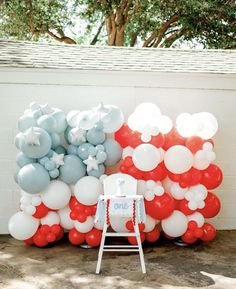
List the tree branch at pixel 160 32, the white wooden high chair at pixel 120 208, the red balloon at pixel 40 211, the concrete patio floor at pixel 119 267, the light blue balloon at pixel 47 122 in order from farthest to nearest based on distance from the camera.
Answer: the tree branch at pixel 160 32 → the red balloon at pixel 40 211 → the light blue balloon at pixel 47 122 → the white wooden high chair at pixel 120 208 → the concrete patio floor at pixel 119 267

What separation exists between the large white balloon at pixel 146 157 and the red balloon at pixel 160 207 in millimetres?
419

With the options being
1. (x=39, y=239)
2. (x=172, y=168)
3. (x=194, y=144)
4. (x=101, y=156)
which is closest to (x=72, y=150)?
(x=101, y=156)

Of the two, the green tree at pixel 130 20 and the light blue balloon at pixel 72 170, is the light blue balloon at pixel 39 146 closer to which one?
the light blue balloon at pixel 72 170

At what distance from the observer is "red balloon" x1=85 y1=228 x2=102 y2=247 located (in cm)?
539

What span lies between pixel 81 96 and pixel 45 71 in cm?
65

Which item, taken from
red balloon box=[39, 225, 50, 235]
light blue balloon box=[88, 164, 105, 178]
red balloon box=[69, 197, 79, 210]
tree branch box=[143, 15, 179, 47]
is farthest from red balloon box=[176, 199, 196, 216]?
tree branch box=[143, 15, 179, 47]

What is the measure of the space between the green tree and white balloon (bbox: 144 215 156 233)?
34.7 feet

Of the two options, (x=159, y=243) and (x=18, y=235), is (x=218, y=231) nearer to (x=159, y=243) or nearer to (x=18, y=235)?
(x=159, y=243)

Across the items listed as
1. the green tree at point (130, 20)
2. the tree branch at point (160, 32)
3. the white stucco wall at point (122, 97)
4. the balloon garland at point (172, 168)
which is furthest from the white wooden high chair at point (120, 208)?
the tree branch at point (160, 32)

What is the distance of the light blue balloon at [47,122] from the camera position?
207 inches

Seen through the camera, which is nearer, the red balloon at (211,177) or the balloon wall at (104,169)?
the balloon wall at (104,169)

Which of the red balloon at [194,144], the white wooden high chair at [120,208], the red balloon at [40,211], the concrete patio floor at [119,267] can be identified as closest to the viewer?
the concrete patio floor at [119,267]

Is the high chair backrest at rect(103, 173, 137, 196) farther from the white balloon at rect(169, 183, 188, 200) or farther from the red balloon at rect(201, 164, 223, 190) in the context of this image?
the red balloon at rect(201, 164, 223, 190)

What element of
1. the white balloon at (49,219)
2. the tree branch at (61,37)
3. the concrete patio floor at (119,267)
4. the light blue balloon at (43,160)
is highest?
the tree branch at (61,37)
